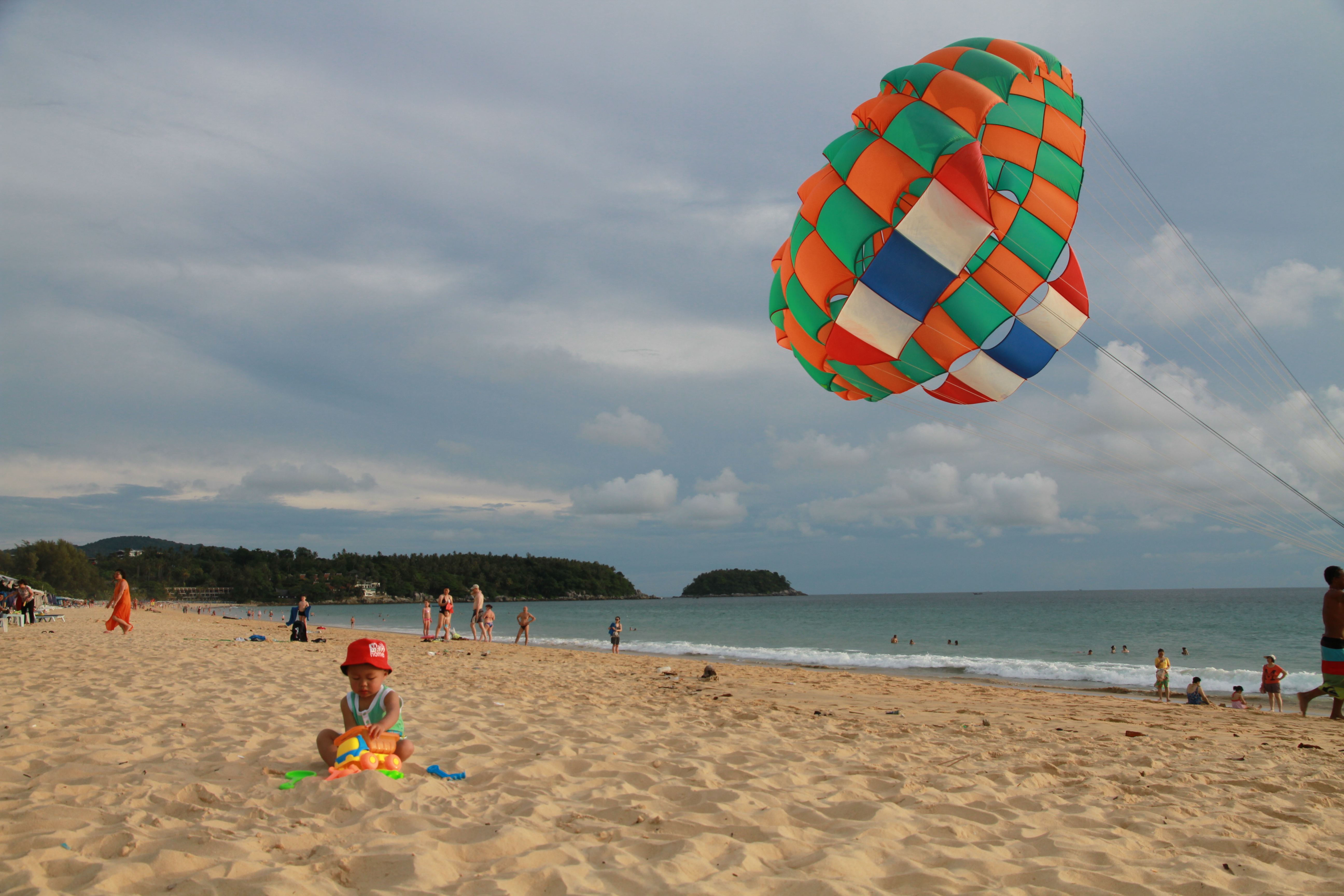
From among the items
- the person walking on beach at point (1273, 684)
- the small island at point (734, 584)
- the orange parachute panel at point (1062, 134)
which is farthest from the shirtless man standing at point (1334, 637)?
the small island at point (734, 584)

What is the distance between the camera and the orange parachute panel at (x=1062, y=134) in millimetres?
7855

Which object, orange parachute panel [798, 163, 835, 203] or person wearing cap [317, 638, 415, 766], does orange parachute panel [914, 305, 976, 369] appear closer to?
orange parachute panel [798, 163, 835, 203]

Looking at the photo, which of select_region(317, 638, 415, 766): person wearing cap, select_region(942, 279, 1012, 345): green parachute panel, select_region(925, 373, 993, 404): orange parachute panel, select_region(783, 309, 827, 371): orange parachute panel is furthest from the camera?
select_region(925, 373, 993, 404): orange parachute panel

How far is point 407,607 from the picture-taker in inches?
4250

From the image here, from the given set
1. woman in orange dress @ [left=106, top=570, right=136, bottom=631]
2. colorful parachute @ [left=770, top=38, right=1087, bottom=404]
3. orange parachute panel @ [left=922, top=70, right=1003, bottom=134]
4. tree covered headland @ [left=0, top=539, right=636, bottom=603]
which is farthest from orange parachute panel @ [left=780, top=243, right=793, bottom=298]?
tree covered headland @ [left=0, top=539, right=636, bottom=603]

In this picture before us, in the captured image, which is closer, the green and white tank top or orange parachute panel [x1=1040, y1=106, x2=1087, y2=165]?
the green and white tank top

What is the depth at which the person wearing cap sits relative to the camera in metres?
4.02

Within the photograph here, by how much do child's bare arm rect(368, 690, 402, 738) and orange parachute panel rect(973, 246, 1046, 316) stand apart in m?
7.03

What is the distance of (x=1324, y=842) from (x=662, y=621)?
56.8 metres

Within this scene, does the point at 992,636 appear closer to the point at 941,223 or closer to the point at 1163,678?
the point at 1163,678

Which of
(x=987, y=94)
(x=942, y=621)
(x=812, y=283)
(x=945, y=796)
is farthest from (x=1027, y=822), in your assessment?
(x=942, y=621)

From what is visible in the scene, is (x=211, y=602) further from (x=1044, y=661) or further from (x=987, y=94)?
(x=987, y=94)

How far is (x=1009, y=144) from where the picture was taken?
773cm

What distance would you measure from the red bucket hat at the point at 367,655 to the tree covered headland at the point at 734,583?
182 meters
